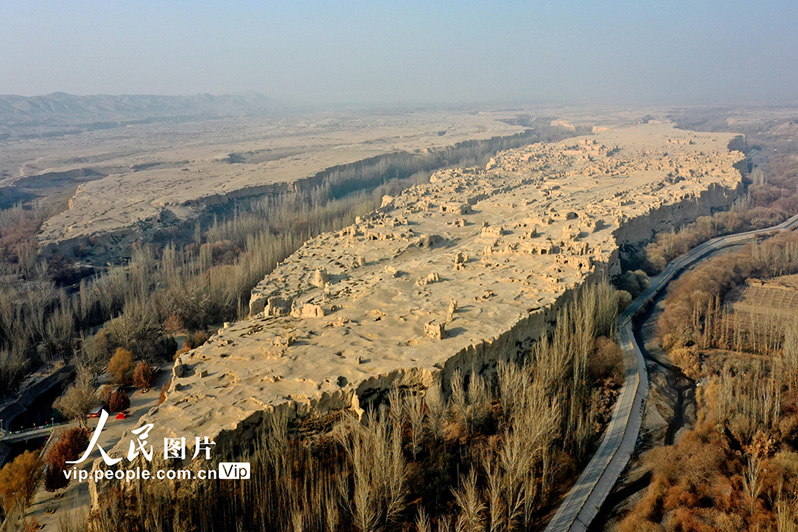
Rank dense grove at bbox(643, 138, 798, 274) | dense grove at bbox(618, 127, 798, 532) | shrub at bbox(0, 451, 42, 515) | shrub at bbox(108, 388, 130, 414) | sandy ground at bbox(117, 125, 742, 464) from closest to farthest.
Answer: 1. dense grove at bbox(618, 127, 798, 532)
2. shrub at bbox(0, 451, 42, 515)
3. sandy ground at bbox(117, 125, 742, 464)
4. shrub at bbox(108, 388, 130, 414)
5. dense grove at bbox(643, 138, 798, 274)

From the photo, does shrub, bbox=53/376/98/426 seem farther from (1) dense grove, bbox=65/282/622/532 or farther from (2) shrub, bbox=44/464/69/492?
(1) dense grove, bbox=65/282/622/532

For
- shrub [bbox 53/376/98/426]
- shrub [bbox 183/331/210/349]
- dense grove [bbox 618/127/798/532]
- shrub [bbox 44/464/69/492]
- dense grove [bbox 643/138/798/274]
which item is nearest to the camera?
dense grove [bbox 618/127/798/532]

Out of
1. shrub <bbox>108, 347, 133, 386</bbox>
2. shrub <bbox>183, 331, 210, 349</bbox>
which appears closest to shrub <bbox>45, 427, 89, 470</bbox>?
shrub <bbox>108, 347, 133, 386</bbox>

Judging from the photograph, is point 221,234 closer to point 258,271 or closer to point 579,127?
point 258,271

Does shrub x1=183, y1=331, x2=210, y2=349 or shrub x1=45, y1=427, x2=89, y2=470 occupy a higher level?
shrub x1=45, y1=427, x2=89, y2=470

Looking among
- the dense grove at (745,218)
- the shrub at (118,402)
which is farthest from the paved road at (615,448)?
the shrub at (118,402)

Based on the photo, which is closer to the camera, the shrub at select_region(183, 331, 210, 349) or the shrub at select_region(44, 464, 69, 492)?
the shrub at select_region(44, 464, 69, 492)

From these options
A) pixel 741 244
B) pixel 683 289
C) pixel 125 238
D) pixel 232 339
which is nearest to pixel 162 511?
pixel 232 339

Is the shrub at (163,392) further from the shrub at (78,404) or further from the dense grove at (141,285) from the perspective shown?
the dense grove at (141,285)
